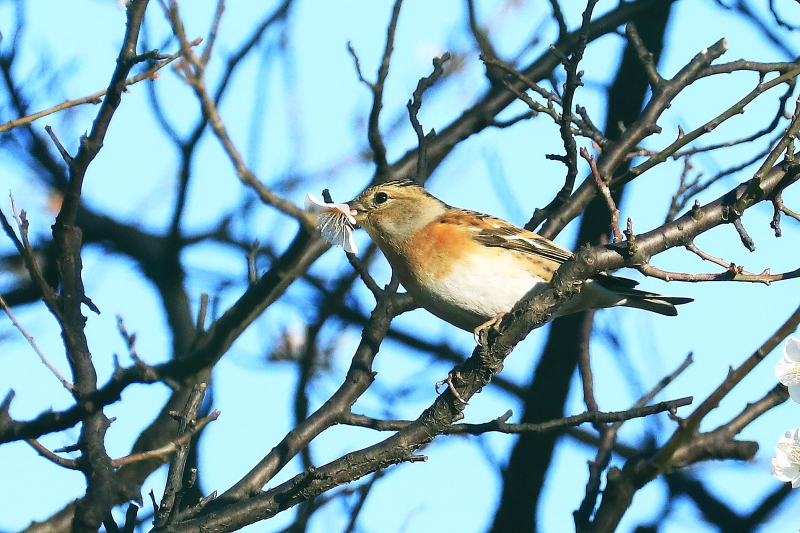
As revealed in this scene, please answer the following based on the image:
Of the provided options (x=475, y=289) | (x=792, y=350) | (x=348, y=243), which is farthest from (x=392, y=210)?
(x=792, y=350)

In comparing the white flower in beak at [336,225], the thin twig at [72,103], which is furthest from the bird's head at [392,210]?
the thin twig at [72,103]

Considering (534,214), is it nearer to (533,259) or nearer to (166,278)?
(533,259)

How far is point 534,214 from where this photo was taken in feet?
21.3

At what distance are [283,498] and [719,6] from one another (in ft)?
18.7

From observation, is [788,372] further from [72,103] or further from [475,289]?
[72,103]

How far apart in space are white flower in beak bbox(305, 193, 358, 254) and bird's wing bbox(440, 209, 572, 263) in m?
0.87

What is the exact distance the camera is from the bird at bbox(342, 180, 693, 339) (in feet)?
17.9

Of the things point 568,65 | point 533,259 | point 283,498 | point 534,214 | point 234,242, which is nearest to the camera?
point 283,498

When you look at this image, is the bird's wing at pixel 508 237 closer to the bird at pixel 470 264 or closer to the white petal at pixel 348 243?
the bird at pixel 470 264

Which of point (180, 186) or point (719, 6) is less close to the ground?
point (719, 6)

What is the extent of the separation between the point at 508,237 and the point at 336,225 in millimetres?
1187

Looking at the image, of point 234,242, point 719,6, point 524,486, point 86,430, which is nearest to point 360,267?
point 234,242

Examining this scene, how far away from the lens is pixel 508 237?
600 cm

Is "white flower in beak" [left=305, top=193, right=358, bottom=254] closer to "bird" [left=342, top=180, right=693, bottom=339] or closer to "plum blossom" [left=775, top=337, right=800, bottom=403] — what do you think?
"bird" [left=342, top=180, right=693, bottom=339]
